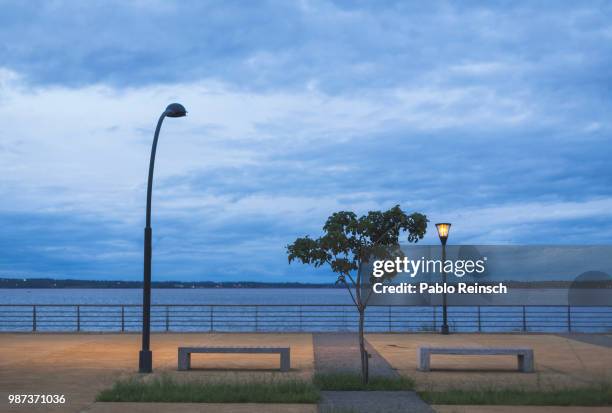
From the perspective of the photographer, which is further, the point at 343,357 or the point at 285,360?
the point at 343,357

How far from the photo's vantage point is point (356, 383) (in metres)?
13.0

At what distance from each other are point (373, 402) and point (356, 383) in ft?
5.78

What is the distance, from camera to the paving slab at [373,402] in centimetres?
1055

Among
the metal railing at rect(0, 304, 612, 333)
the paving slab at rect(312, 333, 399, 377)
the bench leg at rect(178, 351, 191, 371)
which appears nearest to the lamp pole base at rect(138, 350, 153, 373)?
the bench leg at rect(178, 351, 191, 371)

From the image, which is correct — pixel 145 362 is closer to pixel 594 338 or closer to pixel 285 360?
pixel 285 360

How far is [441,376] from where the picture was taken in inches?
578

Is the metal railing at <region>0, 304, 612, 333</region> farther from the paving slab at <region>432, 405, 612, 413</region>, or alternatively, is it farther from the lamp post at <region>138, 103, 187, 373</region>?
the paving slab at <region>432, 405, 612, 413</region>

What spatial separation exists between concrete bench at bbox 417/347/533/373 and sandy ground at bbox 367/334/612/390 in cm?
22

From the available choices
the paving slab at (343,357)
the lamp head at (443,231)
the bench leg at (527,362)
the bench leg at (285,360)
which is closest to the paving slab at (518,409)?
the paving slab at (343,357)

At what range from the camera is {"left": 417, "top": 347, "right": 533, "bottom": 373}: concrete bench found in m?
15.4

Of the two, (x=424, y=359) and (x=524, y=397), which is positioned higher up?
(x=424, y=359)

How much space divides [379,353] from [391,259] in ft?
19.1

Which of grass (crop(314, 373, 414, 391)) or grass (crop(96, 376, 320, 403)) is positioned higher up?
grass (crop(96, 376, 320, 403))

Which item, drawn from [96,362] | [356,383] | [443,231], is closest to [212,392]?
[356,383]
